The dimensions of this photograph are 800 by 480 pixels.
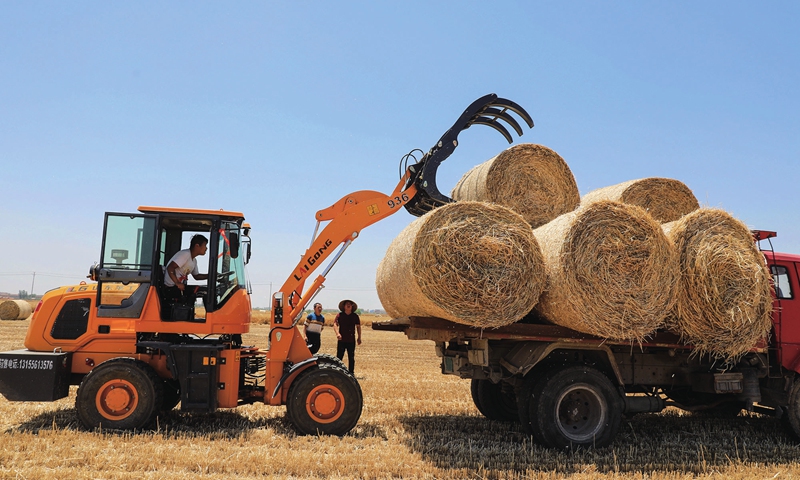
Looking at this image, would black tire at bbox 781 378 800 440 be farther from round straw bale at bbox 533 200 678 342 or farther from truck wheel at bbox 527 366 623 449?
round straw bale at bbox 533 200 678 342

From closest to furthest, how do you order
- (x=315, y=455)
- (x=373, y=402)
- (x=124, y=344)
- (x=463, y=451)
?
(x=315, y=455) < (x=463, y=451) < (x=124, y=344) < (x=373, y=402)

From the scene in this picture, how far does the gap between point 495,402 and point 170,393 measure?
4005 mm

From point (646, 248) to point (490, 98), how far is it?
2.57 m

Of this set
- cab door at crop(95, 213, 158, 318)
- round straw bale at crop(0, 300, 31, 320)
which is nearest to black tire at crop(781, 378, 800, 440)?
cab door at crop(95, 213, 158, 318)

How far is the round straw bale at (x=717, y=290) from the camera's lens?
252 inches

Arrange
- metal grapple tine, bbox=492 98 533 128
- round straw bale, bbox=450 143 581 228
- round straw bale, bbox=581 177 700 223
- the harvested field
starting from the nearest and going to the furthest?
the harvested field, metal grapple tine, bbox=492 98 533 128, round straw bale, bbox=450 143 581 228, round straw bale, bbox=581 177 700 223

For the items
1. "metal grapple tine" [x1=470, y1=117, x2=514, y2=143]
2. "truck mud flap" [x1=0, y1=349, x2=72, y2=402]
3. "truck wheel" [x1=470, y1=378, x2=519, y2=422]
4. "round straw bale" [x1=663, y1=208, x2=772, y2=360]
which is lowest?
"truck wheel" [x1=470, y1=378, x2=519, y2=422]

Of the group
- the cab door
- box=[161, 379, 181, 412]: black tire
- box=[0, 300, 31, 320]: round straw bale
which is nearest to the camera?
the cab door

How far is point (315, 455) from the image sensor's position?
5844 mm

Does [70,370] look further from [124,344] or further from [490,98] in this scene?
[490,98]

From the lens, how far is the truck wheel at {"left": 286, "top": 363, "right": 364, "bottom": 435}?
6.90m

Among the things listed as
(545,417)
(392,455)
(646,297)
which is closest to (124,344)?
(392,455)

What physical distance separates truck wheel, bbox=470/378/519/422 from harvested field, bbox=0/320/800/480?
0.72ft

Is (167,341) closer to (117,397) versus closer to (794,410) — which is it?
(117,397)
